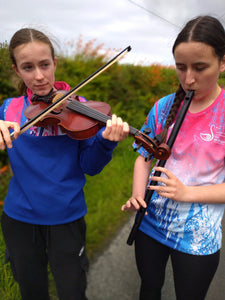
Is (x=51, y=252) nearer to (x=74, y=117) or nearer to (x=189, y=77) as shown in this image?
(x=74, y=117)

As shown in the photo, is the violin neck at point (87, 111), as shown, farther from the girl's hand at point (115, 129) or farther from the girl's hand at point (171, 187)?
the girl's hand at point (171, 187)

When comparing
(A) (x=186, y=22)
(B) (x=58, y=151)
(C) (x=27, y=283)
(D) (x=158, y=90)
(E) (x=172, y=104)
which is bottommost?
(C) (x=27, y=283)

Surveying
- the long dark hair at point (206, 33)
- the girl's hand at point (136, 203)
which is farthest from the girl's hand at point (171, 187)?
the long dark hair at point (206, 33)

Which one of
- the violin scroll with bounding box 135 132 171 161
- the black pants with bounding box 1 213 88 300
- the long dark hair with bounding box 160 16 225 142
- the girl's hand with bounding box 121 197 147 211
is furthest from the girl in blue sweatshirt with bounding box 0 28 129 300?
the long dark hair with bounding box 160 16 225 142

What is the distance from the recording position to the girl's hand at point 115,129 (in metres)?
1.15

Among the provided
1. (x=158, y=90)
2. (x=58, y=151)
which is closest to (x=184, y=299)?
(x=58, y=151)

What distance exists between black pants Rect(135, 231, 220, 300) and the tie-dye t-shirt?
49 mm

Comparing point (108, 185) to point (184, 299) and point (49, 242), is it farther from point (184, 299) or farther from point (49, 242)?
point (184, 299)

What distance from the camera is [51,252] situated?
135 cm

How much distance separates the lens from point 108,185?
2.97m

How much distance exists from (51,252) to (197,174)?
850 millimetres

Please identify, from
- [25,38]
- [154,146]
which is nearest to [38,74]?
[25,38]

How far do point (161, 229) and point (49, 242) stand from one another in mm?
598

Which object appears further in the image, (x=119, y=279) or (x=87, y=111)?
(x=119, y=279)
